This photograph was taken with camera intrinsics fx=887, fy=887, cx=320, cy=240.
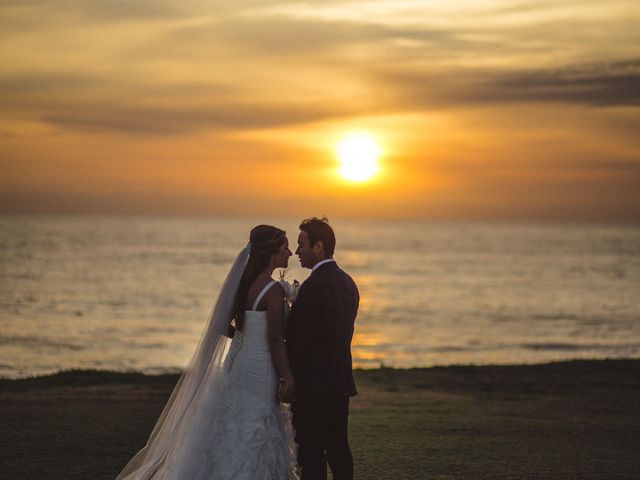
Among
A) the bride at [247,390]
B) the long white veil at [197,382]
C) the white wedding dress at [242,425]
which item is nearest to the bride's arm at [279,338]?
the bride at [247,390]

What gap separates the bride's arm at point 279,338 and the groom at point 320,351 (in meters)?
0.10

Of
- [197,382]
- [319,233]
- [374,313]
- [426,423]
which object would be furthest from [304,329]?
[374,313]

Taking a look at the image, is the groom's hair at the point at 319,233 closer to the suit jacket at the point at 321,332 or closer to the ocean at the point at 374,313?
the suit jacket at the point at 321,332

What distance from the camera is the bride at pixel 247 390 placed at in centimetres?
764

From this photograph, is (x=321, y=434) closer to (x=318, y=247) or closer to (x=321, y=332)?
(x=321, y=332)

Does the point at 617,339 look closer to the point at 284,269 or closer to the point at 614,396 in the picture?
the point at 614,396

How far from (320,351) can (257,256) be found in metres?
0.99

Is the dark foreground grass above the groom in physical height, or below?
below

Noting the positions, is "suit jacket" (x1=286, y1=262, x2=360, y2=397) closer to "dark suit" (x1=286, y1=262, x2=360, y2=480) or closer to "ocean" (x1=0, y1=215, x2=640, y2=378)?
"dark suit" (x1=286, y1=262, x2=360, y2=480)

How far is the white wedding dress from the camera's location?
25.1ft

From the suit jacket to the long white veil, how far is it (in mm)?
619

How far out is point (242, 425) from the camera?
25.4 feet

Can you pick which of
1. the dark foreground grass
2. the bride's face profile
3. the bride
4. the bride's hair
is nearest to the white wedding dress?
the bride

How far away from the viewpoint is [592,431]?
A: 13.2 meters
